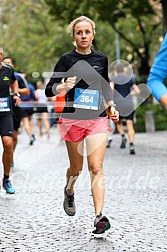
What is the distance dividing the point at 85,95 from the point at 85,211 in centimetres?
157

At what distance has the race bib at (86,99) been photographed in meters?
6.50

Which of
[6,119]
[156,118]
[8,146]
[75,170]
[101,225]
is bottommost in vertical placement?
[156,118]

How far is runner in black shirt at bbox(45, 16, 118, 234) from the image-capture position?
6.47 m

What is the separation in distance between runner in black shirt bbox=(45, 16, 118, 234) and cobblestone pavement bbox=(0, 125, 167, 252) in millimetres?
645

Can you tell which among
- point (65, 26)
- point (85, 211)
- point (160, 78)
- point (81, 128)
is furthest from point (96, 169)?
point (65, 26)

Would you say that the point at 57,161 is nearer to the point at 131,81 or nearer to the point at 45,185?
the point at 131,81

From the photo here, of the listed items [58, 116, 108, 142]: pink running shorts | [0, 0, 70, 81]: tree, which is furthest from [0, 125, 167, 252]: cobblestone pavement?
[0, 0, 70, 81]: tree

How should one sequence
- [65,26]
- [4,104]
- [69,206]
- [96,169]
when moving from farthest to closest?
[65,26], [4,104], [69,206], [96,169]

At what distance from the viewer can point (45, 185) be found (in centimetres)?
1024

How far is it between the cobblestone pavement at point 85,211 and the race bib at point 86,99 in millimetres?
1093

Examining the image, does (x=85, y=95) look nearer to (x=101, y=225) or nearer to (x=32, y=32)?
(x=101, y=225)

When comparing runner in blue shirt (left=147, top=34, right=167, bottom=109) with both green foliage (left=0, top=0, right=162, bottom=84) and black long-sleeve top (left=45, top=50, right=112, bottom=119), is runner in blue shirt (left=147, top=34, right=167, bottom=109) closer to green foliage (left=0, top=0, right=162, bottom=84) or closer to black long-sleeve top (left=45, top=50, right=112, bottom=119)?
black long-sleeve top (left=45, top=50, right=112, bottom=119)

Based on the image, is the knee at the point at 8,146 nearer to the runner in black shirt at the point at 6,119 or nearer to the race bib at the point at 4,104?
the runner in black shirt at the point at 6,119

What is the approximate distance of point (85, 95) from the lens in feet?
21.3
